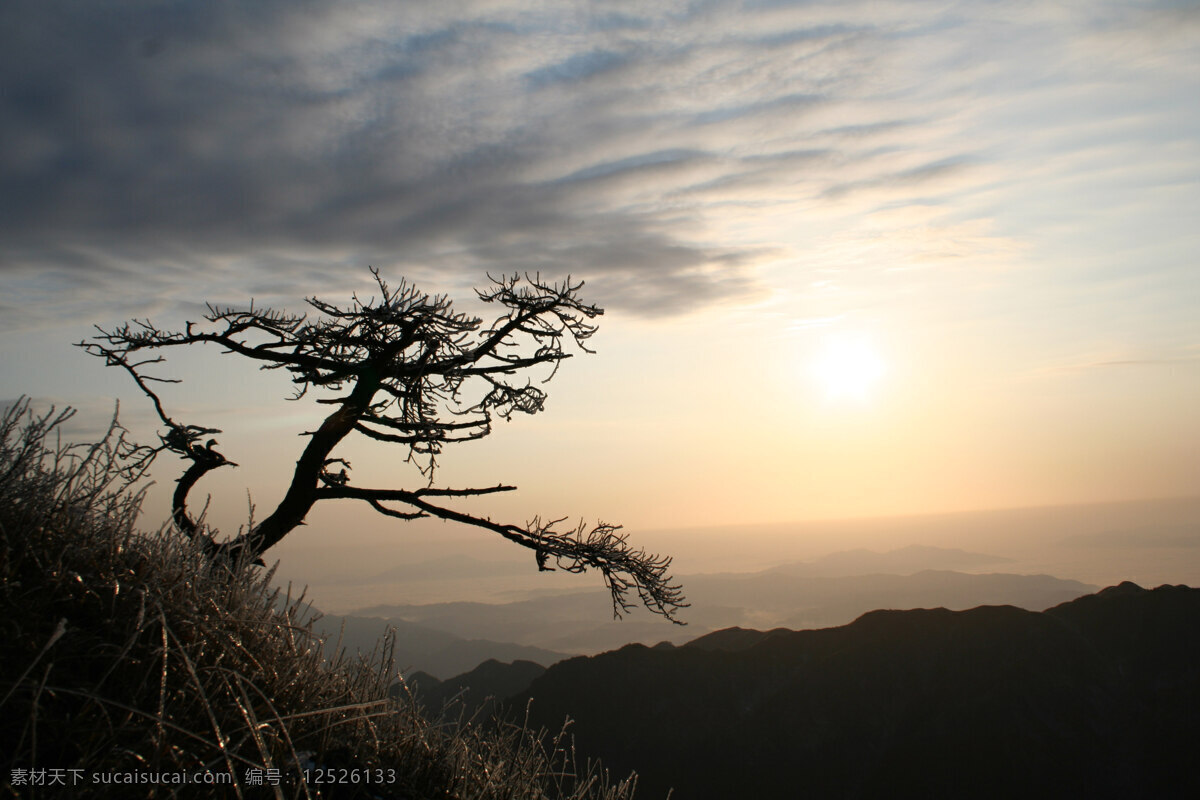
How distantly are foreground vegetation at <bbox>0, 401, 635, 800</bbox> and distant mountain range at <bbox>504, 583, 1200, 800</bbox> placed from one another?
2584 inches

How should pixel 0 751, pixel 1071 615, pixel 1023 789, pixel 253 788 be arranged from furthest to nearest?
pixel 1071 615 → pixel 1023 789 → pixel 253 788 → pixel 0 751

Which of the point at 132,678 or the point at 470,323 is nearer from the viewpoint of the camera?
the point at 132,678

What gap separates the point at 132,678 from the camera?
3396mm

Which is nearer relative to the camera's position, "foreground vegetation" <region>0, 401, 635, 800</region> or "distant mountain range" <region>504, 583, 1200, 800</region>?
"foreground vegetation" <region>0, 401, 635, 800</region>

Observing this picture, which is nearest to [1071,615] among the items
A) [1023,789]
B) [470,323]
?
[1023,789]

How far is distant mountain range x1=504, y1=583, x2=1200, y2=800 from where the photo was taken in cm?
5728

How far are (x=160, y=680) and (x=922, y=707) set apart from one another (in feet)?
239

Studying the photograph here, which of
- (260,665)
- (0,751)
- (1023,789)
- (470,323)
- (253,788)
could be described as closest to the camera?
(0,751)

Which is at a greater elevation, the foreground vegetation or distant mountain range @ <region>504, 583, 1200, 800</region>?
the foreground vegetation

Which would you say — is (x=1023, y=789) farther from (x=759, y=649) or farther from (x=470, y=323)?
(x=470, y=323)

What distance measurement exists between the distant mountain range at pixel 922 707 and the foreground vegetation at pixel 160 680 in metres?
65.6

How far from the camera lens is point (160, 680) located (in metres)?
3.37

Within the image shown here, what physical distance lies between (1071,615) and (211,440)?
86.5 m

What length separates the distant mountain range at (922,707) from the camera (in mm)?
57281
